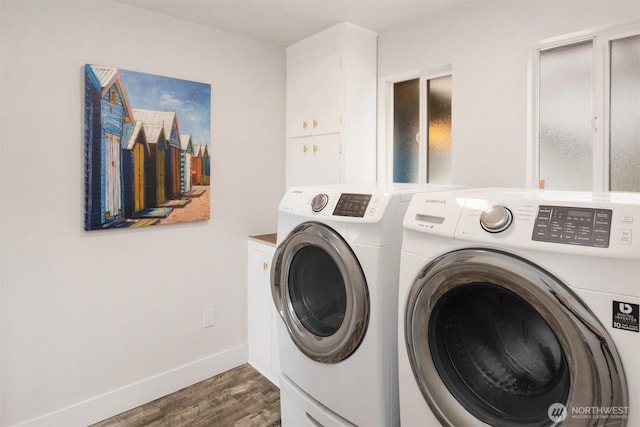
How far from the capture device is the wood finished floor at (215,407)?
222 centimetres

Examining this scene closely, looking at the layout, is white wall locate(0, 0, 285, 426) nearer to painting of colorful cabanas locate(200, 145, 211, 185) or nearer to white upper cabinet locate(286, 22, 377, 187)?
painting of colorful cabanas locate(200, 145, 211, 185)

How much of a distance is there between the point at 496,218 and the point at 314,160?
74.1 inches

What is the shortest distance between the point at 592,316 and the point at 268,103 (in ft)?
8.50

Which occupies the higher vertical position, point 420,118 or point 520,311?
point 420,118

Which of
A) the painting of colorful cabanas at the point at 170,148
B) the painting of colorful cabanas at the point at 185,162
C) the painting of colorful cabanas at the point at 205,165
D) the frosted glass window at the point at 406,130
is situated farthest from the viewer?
the frosted glass window at the point at 406,130

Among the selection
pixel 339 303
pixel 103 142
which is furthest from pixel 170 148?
pixel 339 303

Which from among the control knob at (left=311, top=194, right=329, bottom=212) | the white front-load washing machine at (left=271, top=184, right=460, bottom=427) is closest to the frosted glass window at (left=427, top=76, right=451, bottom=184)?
the white front-load washing machine at (left=271, top=184, right=460, bottom=427)

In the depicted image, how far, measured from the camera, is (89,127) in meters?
2.13

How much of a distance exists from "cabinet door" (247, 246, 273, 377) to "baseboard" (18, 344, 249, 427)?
0.50 ft

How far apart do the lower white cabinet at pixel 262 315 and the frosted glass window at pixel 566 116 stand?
1739 mm

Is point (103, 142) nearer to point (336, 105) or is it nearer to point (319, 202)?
point (319, 202)

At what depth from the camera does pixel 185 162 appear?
2537 mm

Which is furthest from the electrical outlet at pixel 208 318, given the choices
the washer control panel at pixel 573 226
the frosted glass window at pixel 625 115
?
the frosted glass window at pixel 625 115

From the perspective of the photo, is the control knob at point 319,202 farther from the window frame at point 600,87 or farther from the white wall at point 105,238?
the window frame at point 600,87
